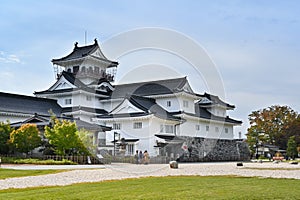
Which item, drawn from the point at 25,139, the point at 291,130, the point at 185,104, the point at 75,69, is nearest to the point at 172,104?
the point at 185,104

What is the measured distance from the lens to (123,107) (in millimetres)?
46562

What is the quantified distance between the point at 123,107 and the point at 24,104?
10684 mm

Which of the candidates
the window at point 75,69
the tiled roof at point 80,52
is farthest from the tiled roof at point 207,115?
the window at point 75,69

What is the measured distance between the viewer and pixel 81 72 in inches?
2226

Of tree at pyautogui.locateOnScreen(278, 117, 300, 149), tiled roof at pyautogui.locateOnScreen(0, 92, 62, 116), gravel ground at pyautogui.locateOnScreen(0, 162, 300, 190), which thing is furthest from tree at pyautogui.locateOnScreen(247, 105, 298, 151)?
gravel ground at pyautogui.locateOnScreen(0, 162, 300, 190)

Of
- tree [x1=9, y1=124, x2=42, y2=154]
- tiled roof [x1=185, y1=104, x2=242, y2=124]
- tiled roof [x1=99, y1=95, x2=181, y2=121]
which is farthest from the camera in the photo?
tiled roof [x1=185, y1=104, x2=242, y2=124]

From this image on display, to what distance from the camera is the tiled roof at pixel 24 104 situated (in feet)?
143

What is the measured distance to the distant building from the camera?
145ft

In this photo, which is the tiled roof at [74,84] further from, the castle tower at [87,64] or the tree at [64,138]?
the tree at [64,138]

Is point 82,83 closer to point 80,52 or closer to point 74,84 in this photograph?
point 74,84

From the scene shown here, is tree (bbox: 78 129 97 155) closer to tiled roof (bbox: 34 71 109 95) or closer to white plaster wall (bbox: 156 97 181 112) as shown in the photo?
tiled roof (bbox: 34 71 109 95)

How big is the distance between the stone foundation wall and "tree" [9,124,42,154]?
15.8m

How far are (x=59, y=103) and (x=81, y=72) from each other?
5782 mm

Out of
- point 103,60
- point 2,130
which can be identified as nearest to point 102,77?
point 103,60
